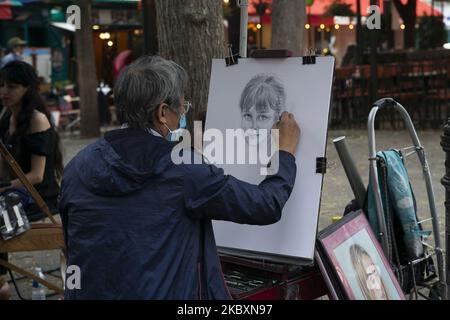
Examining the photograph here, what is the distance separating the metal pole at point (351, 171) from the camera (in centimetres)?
316

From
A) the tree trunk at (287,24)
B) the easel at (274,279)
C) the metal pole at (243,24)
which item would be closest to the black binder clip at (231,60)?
Answer: the easel at (274,279)

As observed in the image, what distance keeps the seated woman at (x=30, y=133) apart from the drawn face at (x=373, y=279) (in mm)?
2382

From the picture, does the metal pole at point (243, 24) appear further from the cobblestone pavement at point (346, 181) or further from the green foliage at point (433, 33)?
the green foliage at point (433, 33)

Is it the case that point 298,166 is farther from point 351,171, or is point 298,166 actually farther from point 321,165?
point 351,171

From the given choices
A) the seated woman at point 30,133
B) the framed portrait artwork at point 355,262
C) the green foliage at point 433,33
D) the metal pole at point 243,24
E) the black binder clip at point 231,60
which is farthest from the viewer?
the green foliage at point 433,33

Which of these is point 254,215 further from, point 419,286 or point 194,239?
point 419,286

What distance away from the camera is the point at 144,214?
2.19 meters

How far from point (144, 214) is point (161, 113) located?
339 millimetres

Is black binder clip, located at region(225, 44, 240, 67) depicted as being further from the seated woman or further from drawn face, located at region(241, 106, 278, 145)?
the seated woman

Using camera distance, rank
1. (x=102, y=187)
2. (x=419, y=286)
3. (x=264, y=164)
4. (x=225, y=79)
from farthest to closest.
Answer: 1. (x=419, y=286)
2. (x=225, y=79)
3. (x=264, y=164)
4. (x=102, y=187)

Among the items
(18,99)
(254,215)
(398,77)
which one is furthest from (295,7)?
(254,215)

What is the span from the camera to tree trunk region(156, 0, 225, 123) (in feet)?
12.8

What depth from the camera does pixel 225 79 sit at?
10.1 feet
